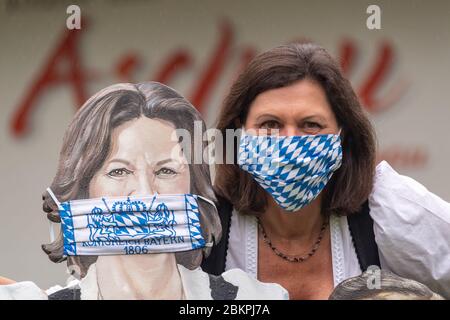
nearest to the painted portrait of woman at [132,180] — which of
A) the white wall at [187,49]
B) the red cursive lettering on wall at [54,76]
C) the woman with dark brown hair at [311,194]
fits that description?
the woman with dark brown hair at [311,194]

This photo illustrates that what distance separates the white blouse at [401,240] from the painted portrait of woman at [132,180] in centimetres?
18

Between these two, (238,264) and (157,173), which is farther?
(238,264)

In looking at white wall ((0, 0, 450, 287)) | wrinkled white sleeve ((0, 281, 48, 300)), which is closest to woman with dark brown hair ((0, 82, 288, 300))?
wrinkled white sleeve ((0, 281, 48, 300))

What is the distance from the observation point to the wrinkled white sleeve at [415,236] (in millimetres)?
2643

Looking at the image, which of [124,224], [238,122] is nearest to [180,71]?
[238,122]

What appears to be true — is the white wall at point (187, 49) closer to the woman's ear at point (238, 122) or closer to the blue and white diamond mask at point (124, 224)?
the woman's ear at point (238, 122)

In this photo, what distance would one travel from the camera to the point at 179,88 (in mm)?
4633

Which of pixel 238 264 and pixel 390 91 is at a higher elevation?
pixel 390 91

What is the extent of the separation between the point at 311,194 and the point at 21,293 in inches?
38.5

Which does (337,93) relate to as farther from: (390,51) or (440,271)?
(390,51)

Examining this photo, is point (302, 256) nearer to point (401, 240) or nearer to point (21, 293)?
point (401, 240)

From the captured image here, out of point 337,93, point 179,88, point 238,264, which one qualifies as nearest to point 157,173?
point 238,264
